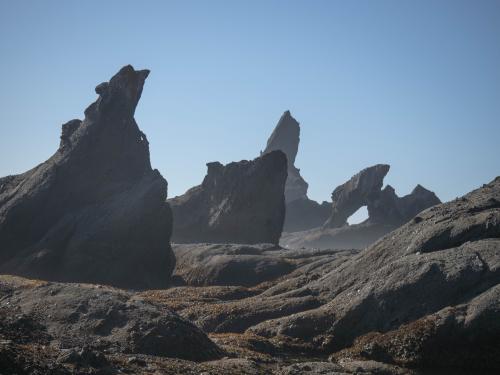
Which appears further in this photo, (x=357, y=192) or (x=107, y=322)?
(x=357, y=192)

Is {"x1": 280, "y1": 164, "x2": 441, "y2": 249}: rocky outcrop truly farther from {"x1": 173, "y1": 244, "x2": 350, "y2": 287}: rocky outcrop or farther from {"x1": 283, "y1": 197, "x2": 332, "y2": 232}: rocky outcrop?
{"x1": 173, "y1": 244, "x2": 350, "y2": 287}: rocky outcrop

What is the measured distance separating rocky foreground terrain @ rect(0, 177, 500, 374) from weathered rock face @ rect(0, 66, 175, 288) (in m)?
20.5

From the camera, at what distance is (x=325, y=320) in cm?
3522

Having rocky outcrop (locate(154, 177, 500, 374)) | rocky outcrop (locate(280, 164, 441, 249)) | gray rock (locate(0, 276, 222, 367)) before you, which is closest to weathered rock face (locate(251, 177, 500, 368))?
rocky outcrop (locate(154, 177, 500, 374))

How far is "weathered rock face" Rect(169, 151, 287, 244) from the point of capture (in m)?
88.6

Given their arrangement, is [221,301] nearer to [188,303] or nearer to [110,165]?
[188,303]

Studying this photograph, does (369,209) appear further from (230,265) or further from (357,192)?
(230,265)

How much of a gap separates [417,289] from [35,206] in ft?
156

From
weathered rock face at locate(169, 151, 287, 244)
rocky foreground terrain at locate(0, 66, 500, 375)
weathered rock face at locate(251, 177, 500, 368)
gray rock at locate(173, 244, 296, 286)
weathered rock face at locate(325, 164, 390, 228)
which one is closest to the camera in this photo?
rocky foreground terrain at locate(0, 66, 500, 375)

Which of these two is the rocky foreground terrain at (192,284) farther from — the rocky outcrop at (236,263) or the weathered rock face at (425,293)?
the rocky outcrop at (236,263)

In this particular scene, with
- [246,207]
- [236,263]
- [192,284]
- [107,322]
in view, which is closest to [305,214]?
[246,207]

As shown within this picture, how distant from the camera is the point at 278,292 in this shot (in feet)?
151

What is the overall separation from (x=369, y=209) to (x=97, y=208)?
104709mm

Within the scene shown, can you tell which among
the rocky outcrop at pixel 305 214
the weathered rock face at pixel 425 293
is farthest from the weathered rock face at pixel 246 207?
the rocky outcrop at pixel 305 214
